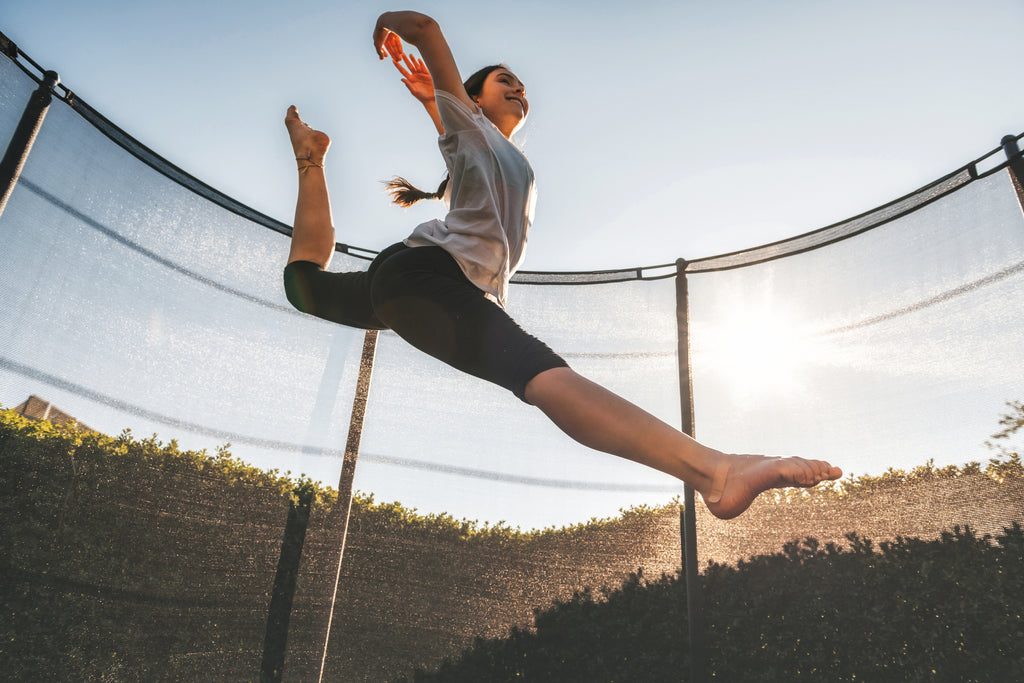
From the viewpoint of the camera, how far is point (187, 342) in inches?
81.4

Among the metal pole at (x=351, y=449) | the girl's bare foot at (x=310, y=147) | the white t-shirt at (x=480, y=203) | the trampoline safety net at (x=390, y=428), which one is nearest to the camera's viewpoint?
the white t-shirt at (x=480, y=203)

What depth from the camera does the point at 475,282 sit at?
935mm

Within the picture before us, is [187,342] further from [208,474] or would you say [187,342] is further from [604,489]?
[604,489]

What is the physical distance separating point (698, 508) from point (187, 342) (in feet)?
6.19

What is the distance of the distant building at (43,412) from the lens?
1694 millimetres

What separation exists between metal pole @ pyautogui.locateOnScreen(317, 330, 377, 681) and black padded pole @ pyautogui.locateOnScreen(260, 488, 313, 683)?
122mm

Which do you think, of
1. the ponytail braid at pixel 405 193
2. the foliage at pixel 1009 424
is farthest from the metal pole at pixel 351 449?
the foliage at pixel 1009 424

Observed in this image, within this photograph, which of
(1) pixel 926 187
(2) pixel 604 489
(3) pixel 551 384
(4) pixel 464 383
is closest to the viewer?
(3) pixel 551 384

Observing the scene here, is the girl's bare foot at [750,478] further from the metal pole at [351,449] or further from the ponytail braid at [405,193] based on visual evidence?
the metal pole at [351,449]

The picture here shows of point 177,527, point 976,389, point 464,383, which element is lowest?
point 177,527

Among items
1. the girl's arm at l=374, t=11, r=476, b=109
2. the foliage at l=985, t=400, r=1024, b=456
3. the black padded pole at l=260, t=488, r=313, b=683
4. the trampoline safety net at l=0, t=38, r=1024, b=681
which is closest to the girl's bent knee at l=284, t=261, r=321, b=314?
the girl's arm at l=374, t=11, r=476, b=109

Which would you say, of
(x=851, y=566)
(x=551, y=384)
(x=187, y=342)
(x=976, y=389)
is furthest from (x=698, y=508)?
(x=187, y=342)

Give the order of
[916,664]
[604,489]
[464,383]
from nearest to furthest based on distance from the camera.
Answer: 1. [916,664]
2. [604,489]
3. [464,383]

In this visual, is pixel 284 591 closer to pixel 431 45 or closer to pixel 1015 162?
pixel 431 45
